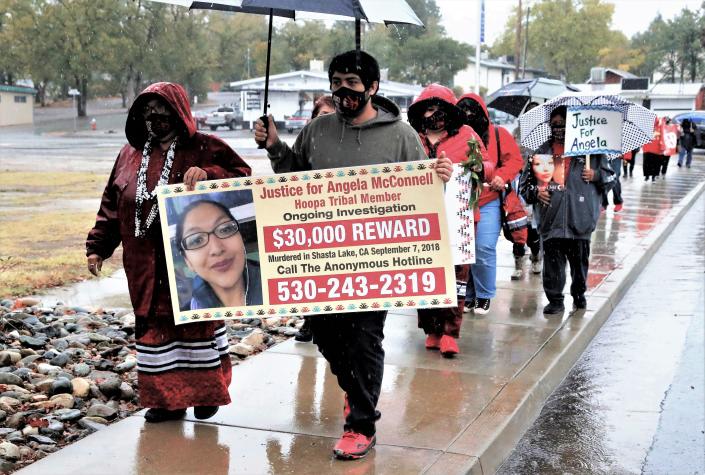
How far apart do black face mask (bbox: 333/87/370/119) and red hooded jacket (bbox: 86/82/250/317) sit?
0.67m

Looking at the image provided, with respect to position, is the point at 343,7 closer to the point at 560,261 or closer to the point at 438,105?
the point at 438,105

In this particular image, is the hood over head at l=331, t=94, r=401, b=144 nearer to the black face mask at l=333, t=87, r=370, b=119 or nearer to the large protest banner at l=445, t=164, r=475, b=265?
the black face mask at l=333, t=87, r=370, b=119

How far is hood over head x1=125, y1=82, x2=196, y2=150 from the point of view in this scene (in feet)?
15.7

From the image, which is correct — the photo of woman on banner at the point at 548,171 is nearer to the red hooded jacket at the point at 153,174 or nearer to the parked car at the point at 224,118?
the red hooded jacket at the point at 153,174

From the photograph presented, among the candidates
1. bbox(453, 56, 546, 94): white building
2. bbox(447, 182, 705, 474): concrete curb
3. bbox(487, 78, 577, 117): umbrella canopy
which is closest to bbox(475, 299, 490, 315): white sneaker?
bbox(447, 182, 705, 474): concrete curb

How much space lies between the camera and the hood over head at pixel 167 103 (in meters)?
4.77

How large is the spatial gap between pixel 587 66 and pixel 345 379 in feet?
372

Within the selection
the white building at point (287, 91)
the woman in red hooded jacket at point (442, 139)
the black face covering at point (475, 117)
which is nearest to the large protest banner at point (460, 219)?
the woman in red hooded jacket at point (442, 139)

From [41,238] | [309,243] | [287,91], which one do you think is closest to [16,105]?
[287,91]

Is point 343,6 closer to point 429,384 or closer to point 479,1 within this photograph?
point 429,384

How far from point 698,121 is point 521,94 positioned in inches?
1114

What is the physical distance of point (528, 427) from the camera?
5676 mm

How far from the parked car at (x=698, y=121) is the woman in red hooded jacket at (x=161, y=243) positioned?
36158mm

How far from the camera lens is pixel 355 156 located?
465cm
